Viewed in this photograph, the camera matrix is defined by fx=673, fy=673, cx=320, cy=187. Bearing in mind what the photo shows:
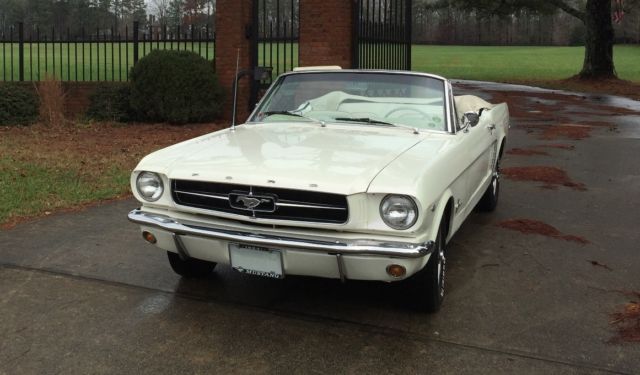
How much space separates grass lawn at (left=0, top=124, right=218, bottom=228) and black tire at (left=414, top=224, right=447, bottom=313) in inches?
156

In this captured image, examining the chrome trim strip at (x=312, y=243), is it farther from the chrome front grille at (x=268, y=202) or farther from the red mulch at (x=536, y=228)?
the red mulch at (x=536, y=228)

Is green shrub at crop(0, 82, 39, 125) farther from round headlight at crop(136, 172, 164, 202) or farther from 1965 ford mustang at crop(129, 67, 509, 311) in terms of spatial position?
round headlight at crop(136, 172, 164, 202)

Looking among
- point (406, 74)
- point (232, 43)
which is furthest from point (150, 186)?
point (232, 43)

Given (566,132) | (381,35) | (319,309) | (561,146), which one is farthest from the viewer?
(381,35)

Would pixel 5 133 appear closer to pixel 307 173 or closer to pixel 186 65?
pixel 186 65

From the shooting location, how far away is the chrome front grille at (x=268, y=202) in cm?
362

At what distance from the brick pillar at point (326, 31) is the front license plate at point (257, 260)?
866 centimetres

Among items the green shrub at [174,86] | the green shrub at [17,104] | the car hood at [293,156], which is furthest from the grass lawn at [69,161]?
the car hood at [293,156]

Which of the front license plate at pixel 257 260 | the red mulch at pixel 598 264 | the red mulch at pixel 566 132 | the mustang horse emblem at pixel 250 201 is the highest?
the red mulch at pixel 566 132

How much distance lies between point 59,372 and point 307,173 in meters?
1.64

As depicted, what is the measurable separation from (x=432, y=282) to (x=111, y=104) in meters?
10.6

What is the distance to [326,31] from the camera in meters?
12.2

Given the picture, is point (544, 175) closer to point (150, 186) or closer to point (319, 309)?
point (319, 309)

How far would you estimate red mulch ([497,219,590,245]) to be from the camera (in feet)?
19.0
